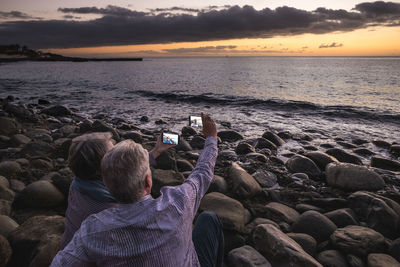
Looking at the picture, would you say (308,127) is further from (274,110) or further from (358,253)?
(358,253)

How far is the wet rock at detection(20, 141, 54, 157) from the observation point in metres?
7.23

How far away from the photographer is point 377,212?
4.72 metres

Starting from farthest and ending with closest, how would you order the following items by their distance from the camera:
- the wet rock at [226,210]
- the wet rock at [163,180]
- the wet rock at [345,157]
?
the wet rock at [345,157]
the wet rock at [163,180]
the wet rock at [226,210]

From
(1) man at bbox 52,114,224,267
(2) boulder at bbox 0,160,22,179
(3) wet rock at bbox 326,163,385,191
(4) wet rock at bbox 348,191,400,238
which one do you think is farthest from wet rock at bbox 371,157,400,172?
(2) boulder at bbox 0,160,22,179

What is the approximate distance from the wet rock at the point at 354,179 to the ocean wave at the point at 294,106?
11.2 metres

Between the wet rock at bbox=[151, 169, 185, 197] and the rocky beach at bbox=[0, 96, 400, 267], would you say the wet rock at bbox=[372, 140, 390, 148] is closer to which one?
the rocky beach at bbox=[0, 96, 400, 267]

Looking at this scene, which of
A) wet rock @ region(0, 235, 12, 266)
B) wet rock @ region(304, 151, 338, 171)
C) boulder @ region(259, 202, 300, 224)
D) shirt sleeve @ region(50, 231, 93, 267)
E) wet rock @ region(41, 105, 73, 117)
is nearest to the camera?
shirt sleeve @ region(50, 231, 93, 267)

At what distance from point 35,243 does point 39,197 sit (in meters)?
1.68

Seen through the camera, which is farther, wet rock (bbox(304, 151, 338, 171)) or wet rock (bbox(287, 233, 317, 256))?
wet rock (bbox(304, 151, 338, 171))

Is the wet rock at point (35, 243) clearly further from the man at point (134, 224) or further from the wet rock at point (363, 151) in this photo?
the wet rock at point (363, 151)

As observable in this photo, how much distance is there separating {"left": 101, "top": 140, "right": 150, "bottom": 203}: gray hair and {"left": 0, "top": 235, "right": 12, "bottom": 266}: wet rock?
2.30 meters

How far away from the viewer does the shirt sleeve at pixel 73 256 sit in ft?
4.86

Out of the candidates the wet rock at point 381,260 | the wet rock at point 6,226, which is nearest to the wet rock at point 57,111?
the wet rock at point 6,226

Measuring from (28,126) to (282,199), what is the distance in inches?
432
